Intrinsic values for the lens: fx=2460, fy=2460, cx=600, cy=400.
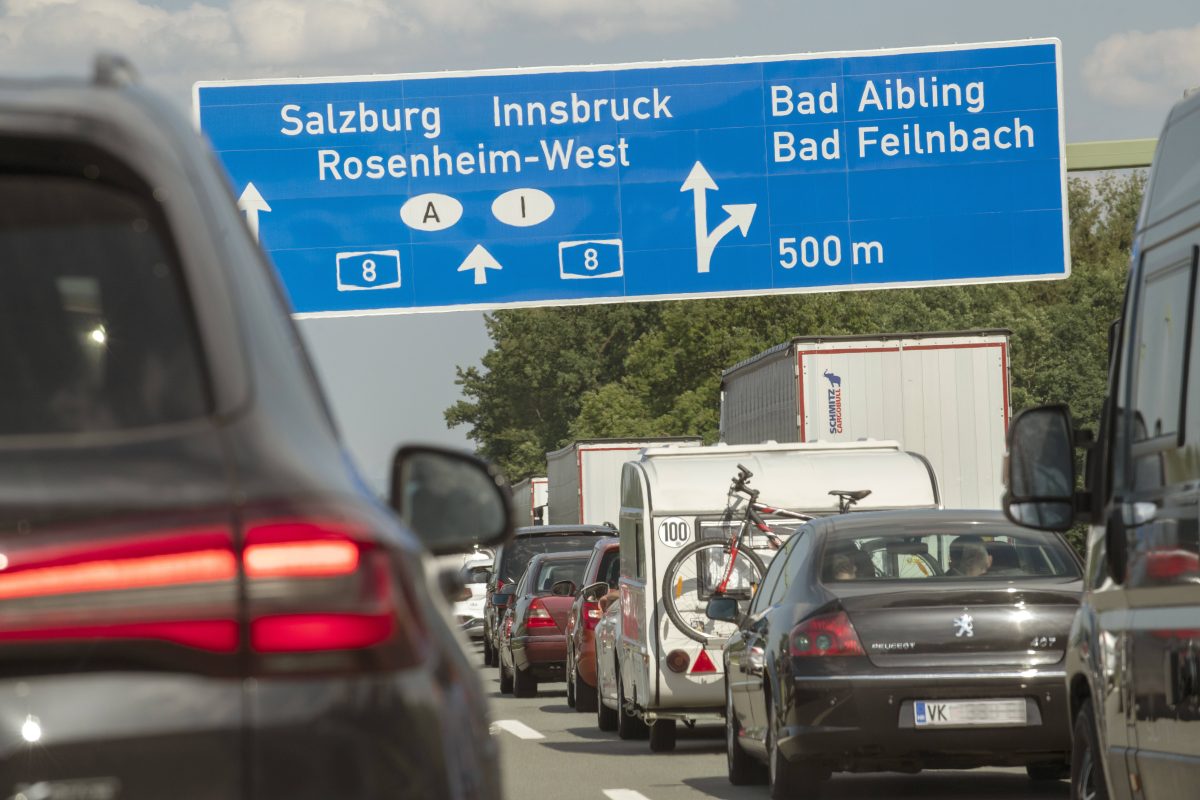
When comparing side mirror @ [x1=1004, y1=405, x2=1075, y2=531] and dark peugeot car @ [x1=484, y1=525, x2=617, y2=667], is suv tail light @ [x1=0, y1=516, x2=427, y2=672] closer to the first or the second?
side mirror @ [x1=1004, y1=405, x2=1075, y2=531]

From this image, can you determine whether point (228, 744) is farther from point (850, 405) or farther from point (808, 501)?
point (850, 405)

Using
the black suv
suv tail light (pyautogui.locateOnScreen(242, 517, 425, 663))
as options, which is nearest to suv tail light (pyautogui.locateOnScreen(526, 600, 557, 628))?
the black suv

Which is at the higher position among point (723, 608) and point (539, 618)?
point (723, 608)

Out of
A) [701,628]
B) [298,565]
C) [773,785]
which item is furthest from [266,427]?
[701,628]

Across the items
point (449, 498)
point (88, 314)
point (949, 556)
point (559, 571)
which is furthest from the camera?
point (559, 571)

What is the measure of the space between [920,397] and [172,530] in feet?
87.3

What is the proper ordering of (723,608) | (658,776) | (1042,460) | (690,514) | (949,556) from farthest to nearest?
(690,514)
(658,776)
(723,608)
(949,556)
(1042,460)

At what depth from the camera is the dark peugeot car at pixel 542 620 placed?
26.4 m

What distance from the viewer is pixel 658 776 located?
14.9 m

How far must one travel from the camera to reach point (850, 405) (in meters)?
29.3

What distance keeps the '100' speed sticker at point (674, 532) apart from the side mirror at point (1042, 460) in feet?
34.2

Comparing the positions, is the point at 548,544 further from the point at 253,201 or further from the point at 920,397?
the point at 253,201

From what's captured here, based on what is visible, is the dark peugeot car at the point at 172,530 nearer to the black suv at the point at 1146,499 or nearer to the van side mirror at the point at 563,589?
the black suv at the point at 1146,499

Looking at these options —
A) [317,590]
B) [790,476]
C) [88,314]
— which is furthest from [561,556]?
[317,590]
